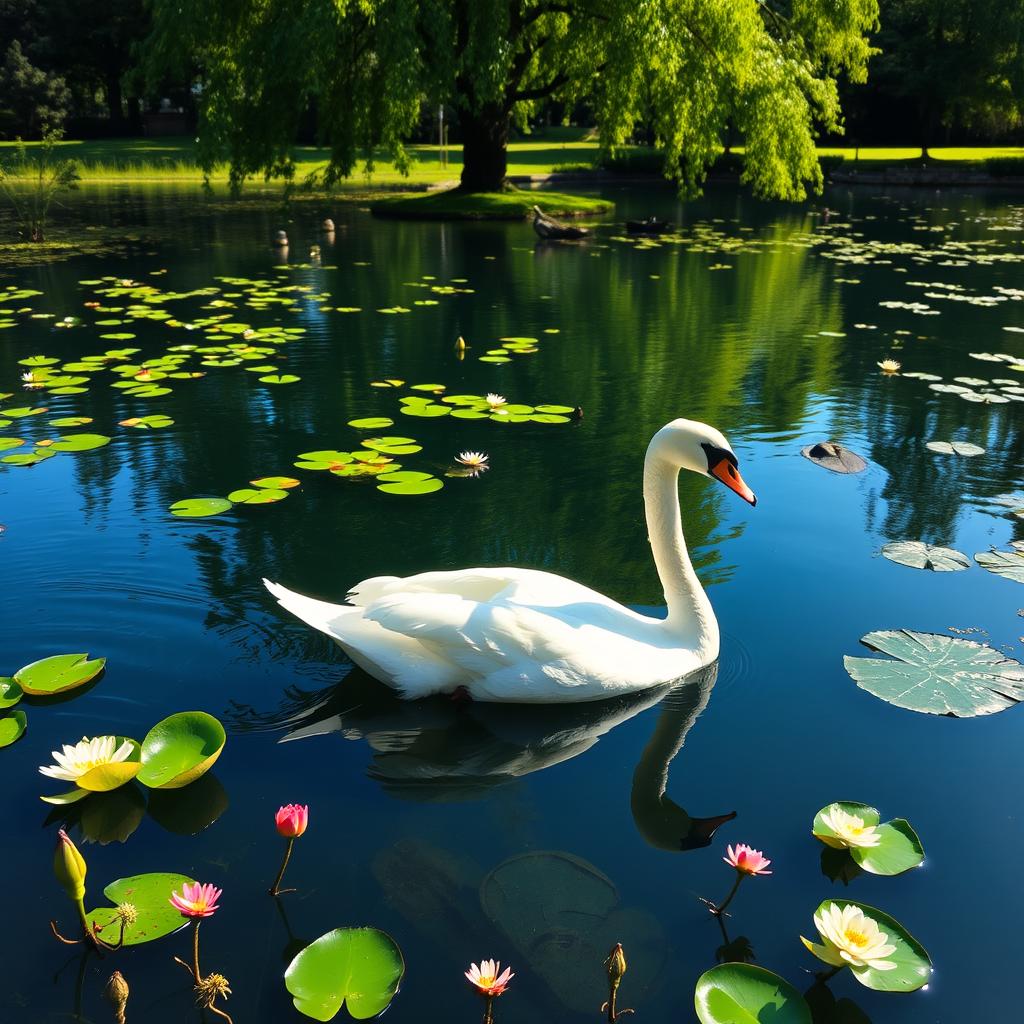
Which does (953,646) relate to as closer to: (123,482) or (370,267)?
(123,482)

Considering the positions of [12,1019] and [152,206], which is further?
[152,206]

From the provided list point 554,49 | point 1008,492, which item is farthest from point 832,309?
point 554,49

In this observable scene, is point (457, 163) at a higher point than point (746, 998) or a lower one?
higher

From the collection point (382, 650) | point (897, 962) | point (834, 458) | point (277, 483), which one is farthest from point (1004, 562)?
point (277, 483)

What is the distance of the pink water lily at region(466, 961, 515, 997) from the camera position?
1.88 metres

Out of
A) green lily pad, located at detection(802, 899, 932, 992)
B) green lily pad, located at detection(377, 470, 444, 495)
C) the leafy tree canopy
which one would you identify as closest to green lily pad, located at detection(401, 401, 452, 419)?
green lily pad, located at detection(377, 470, 444, 495)

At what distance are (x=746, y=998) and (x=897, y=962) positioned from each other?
383mm

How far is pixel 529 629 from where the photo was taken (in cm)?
298

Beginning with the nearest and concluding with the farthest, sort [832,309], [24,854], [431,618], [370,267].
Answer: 1. [24,854]
2. [431,618]
3. [832,309]
4. [370,267]

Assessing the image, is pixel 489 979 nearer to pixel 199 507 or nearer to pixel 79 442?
pixel 199 507

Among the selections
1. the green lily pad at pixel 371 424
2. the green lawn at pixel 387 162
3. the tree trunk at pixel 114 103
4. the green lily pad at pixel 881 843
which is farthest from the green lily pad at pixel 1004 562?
the tree trunk at pixel 114 103

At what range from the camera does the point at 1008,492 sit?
5.12 meters

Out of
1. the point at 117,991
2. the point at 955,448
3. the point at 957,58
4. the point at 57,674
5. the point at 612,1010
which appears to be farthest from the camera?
the point at 957,58

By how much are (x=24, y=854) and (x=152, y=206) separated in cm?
2110
